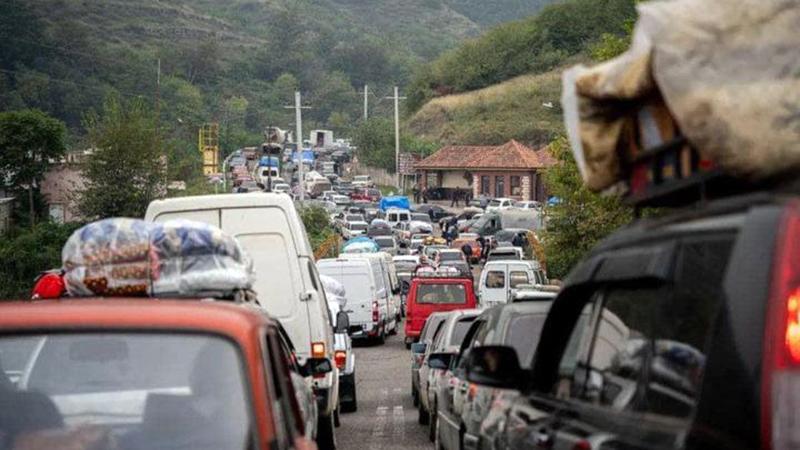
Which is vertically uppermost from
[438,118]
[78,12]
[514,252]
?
[78,12]

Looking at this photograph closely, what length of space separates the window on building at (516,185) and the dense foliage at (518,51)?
155 feet

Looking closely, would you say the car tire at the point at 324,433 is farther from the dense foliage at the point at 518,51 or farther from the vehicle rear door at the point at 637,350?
the dense foliage at the point at 518,51

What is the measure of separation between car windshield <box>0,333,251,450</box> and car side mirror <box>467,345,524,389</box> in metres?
1.17

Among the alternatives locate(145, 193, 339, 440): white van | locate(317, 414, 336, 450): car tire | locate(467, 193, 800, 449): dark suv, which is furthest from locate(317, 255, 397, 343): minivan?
locate(467, 193, 800, 449): dark suv

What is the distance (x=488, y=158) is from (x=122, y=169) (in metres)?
63.3

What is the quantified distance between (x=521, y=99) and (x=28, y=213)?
86.1m

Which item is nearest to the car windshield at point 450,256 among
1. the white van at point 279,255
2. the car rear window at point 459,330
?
the car rear window at point 459,330

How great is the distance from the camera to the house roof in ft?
373

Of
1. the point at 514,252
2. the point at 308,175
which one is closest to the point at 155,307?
the point at 514,252

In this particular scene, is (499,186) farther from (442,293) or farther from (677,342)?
(677,342)

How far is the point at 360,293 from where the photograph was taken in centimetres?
3816

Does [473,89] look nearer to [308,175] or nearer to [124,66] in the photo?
[308,175]

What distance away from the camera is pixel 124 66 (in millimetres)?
154625

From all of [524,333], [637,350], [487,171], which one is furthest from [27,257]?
[487,171]
